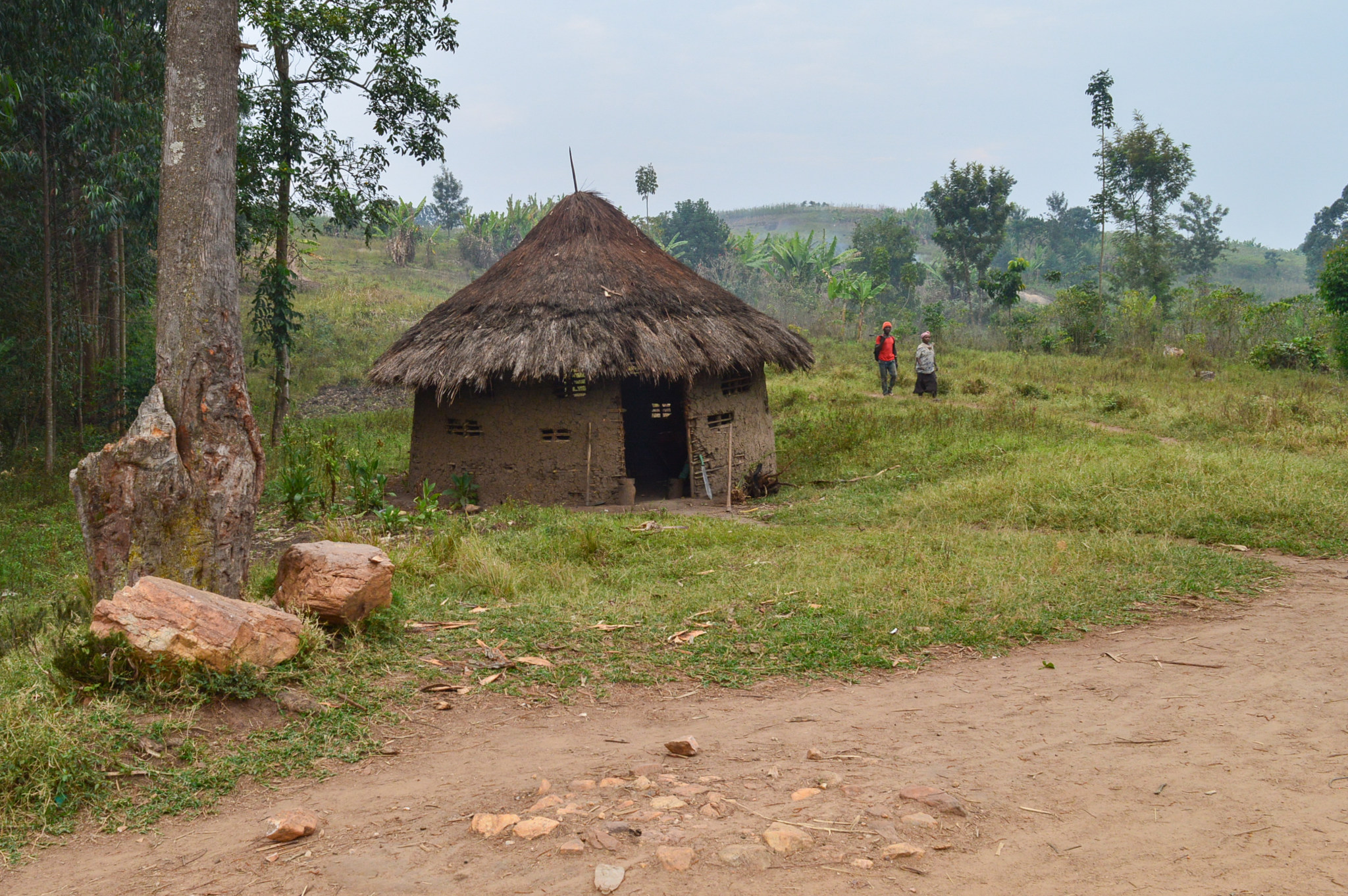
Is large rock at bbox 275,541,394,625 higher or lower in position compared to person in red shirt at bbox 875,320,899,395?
lower

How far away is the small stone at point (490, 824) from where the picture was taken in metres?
3.09

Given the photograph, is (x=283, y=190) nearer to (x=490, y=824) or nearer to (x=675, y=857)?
(x=490, y=824)

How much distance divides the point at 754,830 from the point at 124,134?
14.4 metres

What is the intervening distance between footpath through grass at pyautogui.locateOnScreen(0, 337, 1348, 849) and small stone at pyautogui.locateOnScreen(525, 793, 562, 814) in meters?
1.00

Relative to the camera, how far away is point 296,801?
3418 millimetres

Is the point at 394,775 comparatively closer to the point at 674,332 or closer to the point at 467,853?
the point at 467,853

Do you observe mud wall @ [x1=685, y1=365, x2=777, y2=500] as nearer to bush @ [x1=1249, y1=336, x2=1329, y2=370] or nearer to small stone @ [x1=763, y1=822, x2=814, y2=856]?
small stone @ [x1=763, y1=822, x2=814, y2=856]

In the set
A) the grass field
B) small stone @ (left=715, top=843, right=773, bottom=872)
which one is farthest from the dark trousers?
small stone @ (left=715, top=843, right=773, bottom=872)

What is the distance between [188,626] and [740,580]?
11.9 ft

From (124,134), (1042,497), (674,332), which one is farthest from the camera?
(124,134)

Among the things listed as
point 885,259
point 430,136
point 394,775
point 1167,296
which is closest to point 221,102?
point 394,775

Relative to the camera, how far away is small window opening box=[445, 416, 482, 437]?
1104cm

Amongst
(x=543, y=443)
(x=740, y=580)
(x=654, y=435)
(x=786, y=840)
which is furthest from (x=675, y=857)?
(x=654, y=435)

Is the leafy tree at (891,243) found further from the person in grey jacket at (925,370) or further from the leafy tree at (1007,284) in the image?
the person in grey jacket at (925,370)
